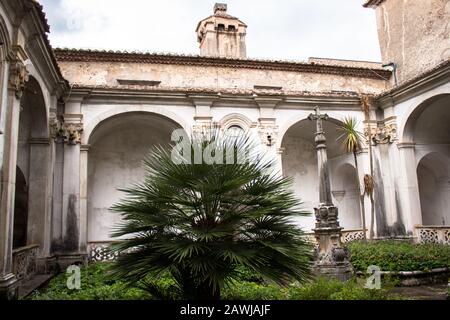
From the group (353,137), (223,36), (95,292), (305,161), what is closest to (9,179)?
(95,292)

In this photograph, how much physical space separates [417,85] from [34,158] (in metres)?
12.2

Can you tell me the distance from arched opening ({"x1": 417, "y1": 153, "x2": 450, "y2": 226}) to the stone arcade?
0.05 metres

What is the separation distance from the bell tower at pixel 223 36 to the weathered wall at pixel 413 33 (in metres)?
6.85

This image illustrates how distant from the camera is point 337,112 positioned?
1564 centimetres

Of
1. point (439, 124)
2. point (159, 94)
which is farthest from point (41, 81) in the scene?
point (439, 124)

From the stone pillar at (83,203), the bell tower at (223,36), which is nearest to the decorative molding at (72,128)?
the stone pillar at (83,203)

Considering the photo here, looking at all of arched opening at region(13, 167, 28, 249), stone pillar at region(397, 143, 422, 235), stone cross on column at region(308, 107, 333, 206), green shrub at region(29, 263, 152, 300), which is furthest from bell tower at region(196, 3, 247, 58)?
green shrub at region(29, 263, 152, 300)

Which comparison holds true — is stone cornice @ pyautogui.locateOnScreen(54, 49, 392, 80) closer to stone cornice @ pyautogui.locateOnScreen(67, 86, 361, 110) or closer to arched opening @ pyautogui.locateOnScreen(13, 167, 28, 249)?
stone cornice @ pyautogui.locateOnScreen(67, 86, 361, 110)

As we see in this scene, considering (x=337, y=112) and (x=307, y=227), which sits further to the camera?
(x=307, y=227)

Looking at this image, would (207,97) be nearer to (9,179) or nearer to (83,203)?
(83,203)
